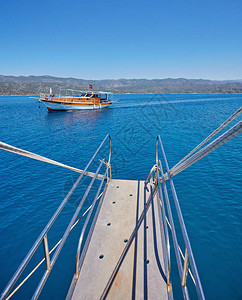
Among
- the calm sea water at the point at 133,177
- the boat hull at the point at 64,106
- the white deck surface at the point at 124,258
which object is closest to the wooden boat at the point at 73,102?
the boat hull at the point at 64,106

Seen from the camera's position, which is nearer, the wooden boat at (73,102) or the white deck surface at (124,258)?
the white deck surface at (124,258)

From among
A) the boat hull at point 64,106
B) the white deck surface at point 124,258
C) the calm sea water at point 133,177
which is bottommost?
the calm sea water at point 133,177

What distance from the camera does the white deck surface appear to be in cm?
289

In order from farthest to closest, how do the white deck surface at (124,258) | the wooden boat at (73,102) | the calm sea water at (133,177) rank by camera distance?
the wooden boat at (73,102) → the calm sea water at (133,177) → the white deck surface at (124,258)

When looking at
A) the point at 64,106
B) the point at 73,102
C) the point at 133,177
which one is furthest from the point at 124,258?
the point at 73,102

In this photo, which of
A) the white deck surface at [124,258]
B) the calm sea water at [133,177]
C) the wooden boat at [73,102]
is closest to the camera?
the white deck surface at [124,258]

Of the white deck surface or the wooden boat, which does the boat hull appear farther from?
the white deck surface

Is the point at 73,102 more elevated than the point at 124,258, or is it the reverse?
the point at 73,102

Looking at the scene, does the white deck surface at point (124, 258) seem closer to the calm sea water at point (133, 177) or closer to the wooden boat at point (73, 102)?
the calm sea water at point (133, 177)

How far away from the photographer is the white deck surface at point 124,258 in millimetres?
2889

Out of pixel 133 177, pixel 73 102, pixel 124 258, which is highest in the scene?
pixel 73 102

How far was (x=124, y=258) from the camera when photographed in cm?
343

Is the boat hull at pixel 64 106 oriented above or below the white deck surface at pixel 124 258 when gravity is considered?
above

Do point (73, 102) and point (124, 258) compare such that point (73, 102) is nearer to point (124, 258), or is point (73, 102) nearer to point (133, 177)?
point (133, 177)
